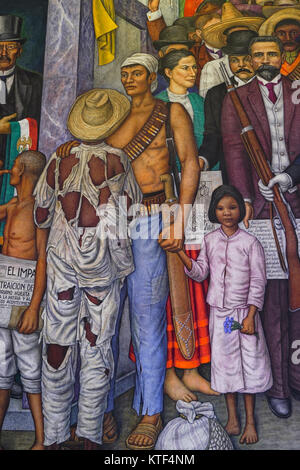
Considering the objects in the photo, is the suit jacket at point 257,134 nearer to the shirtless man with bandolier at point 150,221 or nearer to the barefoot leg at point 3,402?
the shirtless man with bandolier at point 150,221

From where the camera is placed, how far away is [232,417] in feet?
14.9

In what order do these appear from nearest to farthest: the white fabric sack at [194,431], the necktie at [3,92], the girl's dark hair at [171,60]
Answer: the white fabric sack at [194,431], the girl's dark hair at [171,60], the necktie at [3,92]

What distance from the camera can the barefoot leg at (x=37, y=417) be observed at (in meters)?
4.67

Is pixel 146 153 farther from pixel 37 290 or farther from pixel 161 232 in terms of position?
pixel 37 290

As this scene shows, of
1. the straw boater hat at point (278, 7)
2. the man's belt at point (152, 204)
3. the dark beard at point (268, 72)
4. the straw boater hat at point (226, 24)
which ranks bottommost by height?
the man's belt at point (152, 204)

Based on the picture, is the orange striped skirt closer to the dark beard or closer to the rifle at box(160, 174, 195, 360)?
the rifle at box(160, 174, 195, 360)

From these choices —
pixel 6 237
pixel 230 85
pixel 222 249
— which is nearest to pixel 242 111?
pixel 230 85

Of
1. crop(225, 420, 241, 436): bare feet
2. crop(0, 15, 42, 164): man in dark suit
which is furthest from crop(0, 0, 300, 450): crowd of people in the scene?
crop(0, 15, 42, 164): man in dark suit

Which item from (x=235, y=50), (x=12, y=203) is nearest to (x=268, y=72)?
(x=235, y=50)

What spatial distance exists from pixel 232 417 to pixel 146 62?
3479 mm

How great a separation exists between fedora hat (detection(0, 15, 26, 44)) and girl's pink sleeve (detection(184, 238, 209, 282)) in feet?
10.0

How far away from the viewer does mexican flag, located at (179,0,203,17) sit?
5.41m

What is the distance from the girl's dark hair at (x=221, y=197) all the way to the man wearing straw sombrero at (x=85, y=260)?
0.70 meters

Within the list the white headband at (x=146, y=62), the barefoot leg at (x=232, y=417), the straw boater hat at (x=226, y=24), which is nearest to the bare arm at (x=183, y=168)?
the white headband at (x=146, y=62)
